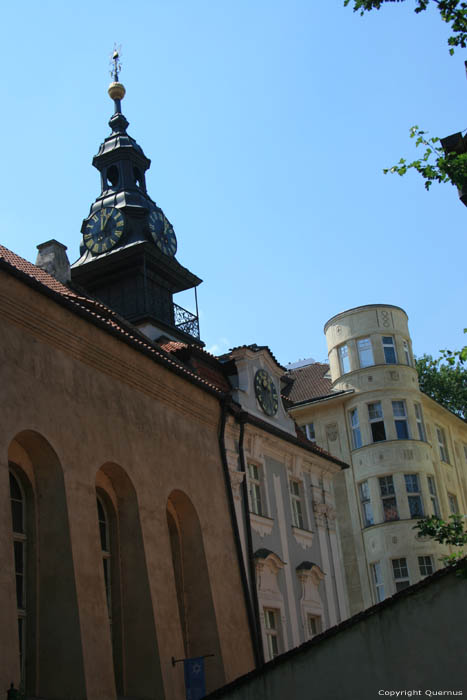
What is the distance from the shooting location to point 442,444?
41781mm

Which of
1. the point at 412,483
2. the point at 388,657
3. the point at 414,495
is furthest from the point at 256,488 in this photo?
the point at 388,657

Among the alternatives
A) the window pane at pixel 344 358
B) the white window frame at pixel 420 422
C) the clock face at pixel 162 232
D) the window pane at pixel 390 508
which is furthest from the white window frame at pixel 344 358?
the clock face at pixel 162 232

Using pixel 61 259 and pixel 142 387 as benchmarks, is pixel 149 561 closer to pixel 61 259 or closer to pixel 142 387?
pixel 142 387

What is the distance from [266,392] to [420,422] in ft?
36.5

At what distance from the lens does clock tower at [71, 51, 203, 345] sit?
104 feet

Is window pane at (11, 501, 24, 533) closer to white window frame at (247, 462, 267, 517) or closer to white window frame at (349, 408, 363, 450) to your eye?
white window frame at (247, 462, 267, 517)

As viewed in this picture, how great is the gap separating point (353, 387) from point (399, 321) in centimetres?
329

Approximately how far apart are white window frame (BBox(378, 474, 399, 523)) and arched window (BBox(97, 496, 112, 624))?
17.7 m

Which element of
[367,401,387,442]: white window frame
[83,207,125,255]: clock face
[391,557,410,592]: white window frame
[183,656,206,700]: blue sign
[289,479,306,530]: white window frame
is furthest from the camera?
[367,401,387,442]: white window frame

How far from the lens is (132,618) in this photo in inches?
717

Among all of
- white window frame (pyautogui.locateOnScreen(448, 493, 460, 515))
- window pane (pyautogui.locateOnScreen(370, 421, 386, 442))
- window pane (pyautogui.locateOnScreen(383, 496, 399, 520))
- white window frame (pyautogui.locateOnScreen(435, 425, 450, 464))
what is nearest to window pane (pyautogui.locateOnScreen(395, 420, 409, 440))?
window pane (pyautogui.locateOnScreen(370, 421, 386, 442))

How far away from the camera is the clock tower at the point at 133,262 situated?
31.6 m

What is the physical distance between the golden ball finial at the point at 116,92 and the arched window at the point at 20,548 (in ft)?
86.7

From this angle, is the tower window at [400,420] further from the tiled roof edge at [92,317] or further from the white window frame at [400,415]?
the tiled roof edge at [92,317]
